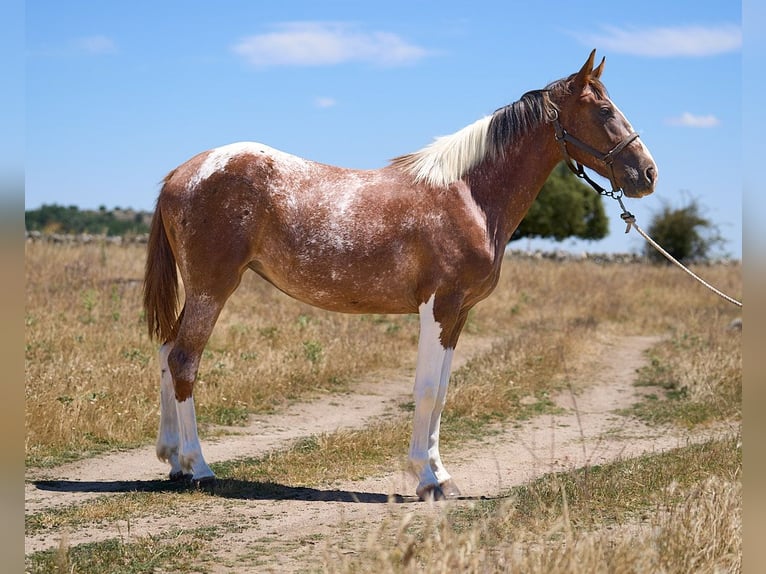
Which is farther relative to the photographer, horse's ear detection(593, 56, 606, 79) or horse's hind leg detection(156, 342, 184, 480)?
horse's hind leg detection(156, 342, 184, 480)

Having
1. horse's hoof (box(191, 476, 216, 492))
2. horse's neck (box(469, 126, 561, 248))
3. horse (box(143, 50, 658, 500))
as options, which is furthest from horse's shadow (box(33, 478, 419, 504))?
horse's neck (box(469, 126, 561, 248))

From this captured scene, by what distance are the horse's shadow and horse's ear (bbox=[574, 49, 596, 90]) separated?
3208 millimetres

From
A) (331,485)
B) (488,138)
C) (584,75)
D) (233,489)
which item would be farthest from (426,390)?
(584,75)

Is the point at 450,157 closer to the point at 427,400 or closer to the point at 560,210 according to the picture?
the point at 427,400

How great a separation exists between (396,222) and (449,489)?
6.35 ft

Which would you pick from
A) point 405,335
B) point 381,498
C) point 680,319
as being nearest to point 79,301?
point 405,335

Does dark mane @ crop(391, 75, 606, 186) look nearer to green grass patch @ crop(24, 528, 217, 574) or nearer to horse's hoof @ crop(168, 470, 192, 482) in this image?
horse's hoof @ crop(168, 470, 192, 482)

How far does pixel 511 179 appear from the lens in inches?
245

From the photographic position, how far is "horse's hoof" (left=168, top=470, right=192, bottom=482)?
19.9 ft

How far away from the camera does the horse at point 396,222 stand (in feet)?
19.4

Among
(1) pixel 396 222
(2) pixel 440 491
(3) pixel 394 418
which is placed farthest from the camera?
(3) pixel 394 418

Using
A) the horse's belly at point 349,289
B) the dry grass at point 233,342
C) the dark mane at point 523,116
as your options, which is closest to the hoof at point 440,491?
the horse's belly at point 349,289

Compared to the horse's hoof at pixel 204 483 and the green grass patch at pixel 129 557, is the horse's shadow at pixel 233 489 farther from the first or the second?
the green grass patch at pixel 129 557

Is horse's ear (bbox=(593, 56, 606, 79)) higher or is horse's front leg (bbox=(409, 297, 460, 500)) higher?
horse's ear (bbox=(593, 56, 606, 79))
